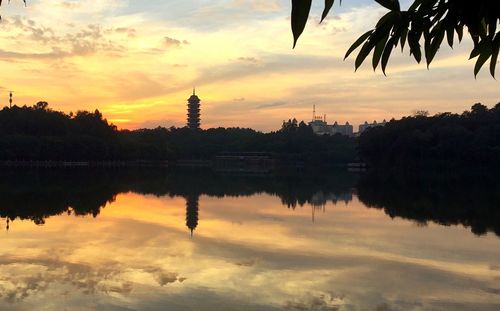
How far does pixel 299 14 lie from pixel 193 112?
288ft

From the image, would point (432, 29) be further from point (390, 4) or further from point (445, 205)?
point (445, 205)

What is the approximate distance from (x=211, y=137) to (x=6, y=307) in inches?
2580

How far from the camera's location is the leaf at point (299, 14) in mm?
668

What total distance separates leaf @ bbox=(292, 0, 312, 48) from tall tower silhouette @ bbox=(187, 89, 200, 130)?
3422 inches

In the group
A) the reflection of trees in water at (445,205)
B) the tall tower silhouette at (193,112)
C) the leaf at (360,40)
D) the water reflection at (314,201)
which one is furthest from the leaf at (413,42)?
the tall tower silhouette at (193,112)

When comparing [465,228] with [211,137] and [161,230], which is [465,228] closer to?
[161,230]

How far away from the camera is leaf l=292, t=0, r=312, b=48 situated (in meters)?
0.67

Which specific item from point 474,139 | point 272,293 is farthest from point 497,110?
point 272,293

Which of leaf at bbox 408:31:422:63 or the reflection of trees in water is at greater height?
leaf at bbox 408:31:422:63

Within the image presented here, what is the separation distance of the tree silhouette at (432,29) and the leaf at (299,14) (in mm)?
215

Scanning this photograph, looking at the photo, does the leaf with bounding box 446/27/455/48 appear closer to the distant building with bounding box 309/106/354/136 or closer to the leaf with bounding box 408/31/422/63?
the leaf with bounding box 408/31/422/63

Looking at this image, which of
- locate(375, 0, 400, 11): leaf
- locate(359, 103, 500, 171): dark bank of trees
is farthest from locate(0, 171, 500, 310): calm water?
locate(359, 103, 500, 171): dark bank of trees

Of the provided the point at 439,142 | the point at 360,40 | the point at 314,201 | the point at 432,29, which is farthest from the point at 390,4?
the point at 439,142

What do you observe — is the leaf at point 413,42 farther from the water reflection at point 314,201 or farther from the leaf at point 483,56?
the water reflection at point 314,201
